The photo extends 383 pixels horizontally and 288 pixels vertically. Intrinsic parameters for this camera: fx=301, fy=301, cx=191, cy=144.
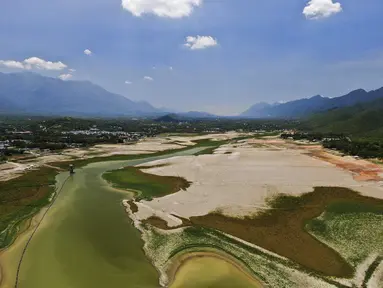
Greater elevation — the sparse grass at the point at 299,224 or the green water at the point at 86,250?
the sparse grass at the point at 299,224

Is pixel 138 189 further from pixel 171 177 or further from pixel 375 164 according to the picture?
pixel 375 164

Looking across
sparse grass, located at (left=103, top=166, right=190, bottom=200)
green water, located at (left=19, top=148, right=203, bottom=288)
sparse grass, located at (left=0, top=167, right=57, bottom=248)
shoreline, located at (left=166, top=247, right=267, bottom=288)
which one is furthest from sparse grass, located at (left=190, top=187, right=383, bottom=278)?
sparse grass, located at (left=0, top=167, right=57, bottom=248)

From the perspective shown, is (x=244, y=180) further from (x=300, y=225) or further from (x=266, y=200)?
(x=300, y=225)

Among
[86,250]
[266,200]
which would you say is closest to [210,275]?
[86,250]

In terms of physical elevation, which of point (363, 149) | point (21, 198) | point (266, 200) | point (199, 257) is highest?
point (363, 149)

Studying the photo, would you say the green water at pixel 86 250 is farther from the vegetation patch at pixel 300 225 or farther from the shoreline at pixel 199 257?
the vegetation patch at pixel 300 225

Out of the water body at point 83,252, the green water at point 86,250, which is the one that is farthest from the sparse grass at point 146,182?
the water body at point 83,252
